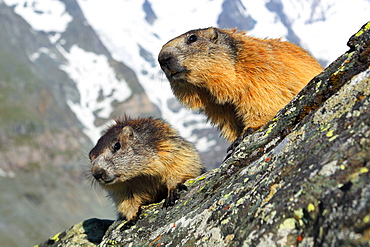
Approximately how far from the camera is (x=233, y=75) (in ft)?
30.4

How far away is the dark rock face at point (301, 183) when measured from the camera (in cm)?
382

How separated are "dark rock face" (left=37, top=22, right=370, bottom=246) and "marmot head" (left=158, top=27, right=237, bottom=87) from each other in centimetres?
243

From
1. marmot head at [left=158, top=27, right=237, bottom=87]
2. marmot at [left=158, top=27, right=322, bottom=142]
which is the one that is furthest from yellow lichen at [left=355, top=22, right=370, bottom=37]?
marmot head at [left=158, top=27, right=237, bottom=87]

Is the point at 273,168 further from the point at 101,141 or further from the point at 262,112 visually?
the point at 101,141

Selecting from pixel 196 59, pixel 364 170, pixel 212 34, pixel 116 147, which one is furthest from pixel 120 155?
pixel 364 170

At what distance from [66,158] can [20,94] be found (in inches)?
1397

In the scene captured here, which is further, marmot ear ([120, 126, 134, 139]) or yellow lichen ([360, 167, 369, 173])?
marmot ear ([120, 126, 134, 139])

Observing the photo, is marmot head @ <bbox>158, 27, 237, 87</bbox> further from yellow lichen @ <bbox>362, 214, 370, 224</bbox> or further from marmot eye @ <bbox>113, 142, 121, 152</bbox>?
yellow lichen @ <bbox>362, 214, 370, 224</bbox>

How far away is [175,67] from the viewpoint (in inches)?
370

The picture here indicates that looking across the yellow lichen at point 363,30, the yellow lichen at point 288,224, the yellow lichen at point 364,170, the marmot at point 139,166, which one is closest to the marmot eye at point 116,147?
the marmot at point 139,166

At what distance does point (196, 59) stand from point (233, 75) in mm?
965

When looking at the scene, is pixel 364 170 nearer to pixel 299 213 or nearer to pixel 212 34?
pixel 299 213

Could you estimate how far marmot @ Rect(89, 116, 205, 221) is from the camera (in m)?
9.66

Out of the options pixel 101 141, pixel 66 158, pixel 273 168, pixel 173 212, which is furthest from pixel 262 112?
pixel 66 158
